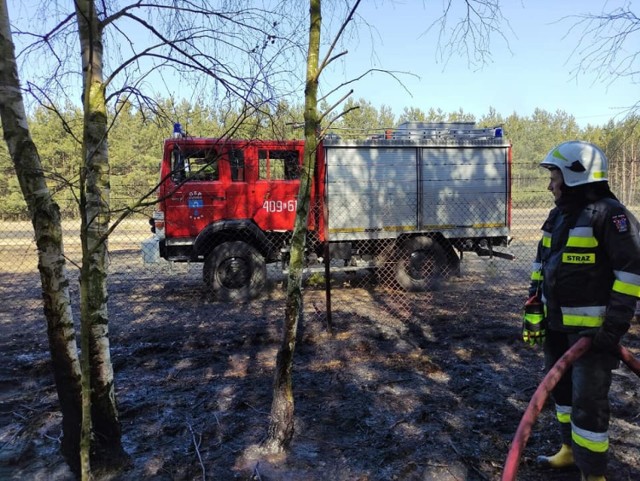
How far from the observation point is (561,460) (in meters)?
2.76

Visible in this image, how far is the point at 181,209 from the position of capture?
25.4 feet

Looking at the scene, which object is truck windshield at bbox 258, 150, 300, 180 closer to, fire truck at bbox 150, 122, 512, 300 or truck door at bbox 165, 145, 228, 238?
fire truck at bbox 150, 122, 512, 300

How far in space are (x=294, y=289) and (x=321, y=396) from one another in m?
1.36

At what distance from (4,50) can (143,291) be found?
6945 mm

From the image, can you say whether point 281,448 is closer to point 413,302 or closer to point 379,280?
point 413,302

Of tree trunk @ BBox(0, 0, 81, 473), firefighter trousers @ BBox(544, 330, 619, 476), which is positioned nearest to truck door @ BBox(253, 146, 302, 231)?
tree trunk @ BBox(0, 0, 81, 473)

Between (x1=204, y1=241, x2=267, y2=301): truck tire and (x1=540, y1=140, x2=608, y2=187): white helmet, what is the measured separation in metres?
5.92

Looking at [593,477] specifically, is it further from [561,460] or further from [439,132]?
[439,132]

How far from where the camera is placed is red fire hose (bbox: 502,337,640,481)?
190cm

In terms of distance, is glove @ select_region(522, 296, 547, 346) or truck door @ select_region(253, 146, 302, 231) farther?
truck door @ select_region(253, 146, 302, 231)

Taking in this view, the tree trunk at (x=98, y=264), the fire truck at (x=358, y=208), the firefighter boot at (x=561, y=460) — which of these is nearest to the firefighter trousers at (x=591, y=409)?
the firefighter boot at (x=561, y=460)

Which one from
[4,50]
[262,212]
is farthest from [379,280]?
[4,50]

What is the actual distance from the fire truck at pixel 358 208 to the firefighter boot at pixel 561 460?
16.7 feet

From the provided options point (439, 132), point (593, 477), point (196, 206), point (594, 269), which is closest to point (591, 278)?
point (594, 269)
